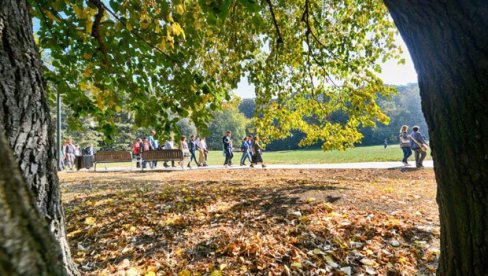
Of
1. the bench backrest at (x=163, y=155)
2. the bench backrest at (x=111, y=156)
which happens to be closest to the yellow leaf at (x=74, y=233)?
the bench backrest at (x=163, y=155)

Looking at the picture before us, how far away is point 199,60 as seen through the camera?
875 centimetres

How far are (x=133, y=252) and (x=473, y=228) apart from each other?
297 centimetres

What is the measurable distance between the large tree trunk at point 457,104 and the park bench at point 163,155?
13.6 m

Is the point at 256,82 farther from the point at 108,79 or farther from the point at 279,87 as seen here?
the point at 108,79

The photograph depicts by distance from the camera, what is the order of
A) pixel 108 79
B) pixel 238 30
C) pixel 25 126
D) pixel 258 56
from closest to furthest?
pixel 25 126
pixel 108 79
pixel 238 30
pixel 258 56

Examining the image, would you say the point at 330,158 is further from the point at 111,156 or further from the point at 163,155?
the point at 111,156

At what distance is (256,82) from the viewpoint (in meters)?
7.36

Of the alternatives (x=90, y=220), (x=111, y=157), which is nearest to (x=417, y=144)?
(x=90, y=220)

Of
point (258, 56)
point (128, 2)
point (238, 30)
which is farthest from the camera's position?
point (258, 56)

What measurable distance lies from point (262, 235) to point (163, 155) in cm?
1188

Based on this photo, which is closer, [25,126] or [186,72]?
[25,126]

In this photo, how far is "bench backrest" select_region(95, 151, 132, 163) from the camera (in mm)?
15961

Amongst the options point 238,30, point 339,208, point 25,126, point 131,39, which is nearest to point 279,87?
point 238,30

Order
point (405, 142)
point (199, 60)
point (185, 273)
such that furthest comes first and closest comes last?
point (405, 142), point (199, 60), point (185, 273)
